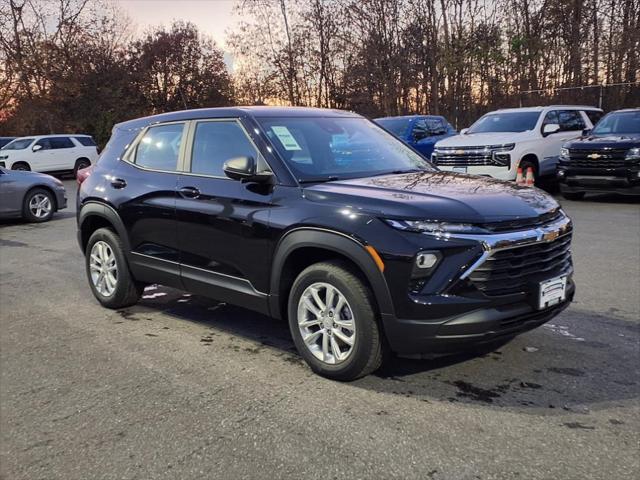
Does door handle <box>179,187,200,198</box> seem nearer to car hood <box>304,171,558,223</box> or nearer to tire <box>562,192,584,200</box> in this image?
car hood <box>304,171,558,223</box>

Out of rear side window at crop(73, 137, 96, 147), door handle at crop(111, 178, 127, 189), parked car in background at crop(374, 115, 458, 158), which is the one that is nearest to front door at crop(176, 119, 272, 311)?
door handle at crop(111, 178, 127, 189)

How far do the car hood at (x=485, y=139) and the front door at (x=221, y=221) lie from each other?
906cm

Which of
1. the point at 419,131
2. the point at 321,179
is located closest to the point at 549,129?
the point at 419,131

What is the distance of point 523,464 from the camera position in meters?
2.72

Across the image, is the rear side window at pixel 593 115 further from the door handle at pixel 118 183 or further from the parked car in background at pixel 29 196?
the door handle at pixel 118 183

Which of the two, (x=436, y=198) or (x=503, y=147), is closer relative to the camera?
(x=436, y=198)

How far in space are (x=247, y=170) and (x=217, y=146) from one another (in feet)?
2.35

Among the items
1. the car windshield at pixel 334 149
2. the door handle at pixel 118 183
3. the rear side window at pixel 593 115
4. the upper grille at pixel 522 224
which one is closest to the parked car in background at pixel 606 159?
the rear side window at pixel 593 115

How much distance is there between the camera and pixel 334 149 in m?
4.46

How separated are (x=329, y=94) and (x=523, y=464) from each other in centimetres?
3359

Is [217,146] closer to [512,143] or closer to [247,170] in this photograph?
[247,170]

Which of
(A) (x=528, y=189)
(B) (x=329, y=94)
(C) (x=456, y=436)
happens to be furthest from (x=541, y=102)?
(C) (x=456, y=436)

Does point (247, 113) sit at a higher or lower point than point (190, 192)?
higher

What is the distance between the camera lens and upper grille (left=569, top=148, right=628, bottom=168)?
455 inches
